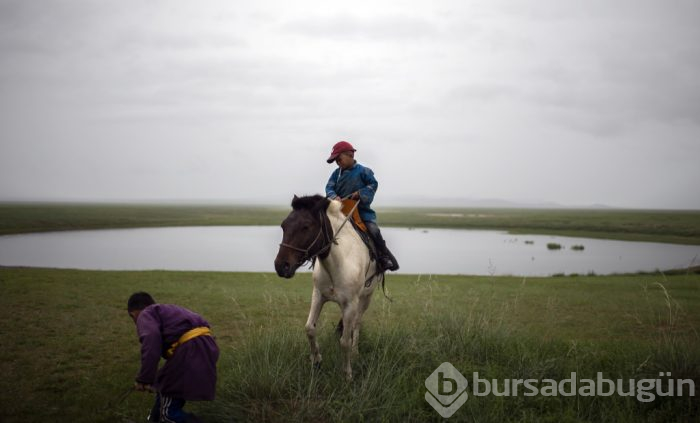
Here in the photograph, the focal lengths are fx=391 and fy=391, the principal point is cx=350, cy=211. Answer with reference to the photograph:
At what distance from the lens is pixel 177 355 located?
171 inches

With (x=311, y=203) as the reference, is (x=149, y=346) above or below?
below

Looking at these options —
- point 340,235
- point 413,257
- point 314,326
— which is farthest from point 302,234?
point 413,257

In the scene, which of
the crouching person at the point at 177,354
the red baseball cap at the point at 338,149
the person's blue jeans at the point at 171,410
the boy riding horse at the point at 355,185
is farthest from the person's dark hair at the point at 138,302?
the red baseball cap at the point at 338,149

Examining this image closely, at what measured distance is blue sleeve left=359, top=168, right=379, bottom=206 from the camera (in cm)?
611

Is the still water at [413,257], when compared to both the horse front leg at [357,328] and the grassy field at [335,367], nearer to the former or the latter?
the grassy field at [335,367]

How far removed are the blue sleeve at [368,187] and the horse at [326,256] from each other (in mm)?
513

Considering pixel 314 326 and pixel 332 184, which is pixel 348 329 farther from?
pixel 332 184

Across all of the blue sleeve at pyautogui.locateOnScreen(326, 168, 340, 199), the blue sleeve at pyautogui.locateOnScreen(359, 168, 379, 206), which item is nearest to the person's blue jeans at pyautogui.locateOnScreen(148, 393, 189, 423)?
the blue sleeve at pyautogui.locateOnScreen(326, 168, 340, 199)

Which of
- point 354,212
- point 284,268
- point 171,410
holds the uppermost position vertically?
point 354,212

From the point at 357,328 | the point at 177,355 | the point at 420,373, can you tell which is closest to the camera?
the point at 177,355

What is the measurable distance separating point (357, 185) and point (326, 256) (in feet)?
4.82

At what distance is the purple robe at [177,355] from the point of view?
13.8ft

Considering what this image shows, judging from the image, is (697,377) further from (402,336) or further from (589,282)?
(589,282)

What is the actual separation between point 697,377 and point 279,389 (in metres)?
5.89
